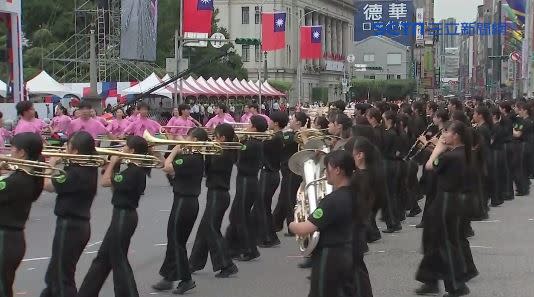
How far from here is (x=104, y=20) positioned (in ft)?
181

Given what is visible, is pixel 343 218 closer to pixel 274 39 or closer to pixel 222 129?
pixel 222 129

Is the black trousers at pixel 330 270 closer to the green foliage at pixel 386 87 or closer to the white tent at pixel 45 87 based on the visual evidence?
the white tent at pixel 45 87

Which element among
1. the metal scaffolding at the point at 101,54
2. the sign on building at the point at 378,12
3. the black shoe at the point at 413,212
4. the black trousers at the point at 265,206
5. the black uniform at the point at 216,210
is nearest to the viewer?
the black uniform at the point at 216,210

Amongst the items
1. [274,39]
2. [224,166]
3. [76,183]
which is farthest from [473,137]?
[274,39]

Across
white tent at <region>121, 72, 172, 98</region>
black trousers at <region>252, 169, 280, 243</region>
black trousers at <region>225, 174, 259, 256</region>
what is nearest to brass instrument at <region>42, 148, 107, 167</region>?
black trousers at <region>225, 174, 259, 256</region>

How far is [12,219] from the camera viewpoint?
7.05 meters

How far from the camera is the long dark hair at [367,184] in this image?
6.83 meters

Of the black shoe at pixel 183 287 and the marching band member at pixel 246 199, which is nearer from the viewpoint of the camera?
the black shoe at pixel 183 287

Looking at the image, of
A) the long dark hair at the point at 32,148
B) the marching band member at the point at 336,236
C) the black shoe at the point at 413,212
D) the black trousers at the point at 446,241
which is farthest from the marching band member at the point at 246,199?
the black shoe at the point at 413,212

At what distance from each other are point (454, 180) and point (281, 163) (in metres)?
3.74

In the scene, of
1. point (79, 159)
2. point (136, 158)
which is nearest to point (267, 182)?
point (136, 158)

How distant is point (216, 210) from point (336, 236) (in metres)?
3.57

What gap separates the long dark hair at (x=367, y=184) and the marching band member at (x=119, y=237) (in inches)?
74.6

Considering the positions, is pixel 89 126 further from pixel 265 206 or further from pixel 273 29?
pixel 273 29
